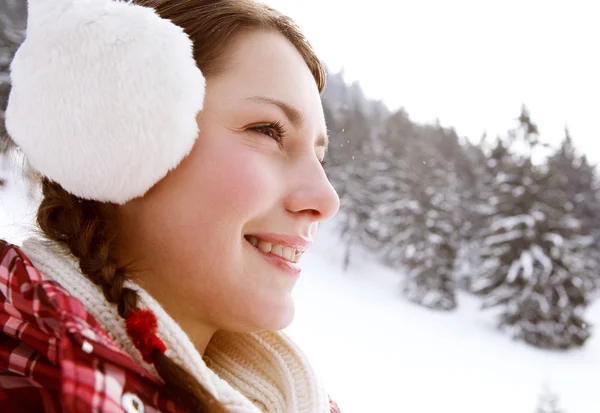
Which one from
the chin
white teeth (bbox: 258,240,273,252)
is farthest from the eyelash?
the chin

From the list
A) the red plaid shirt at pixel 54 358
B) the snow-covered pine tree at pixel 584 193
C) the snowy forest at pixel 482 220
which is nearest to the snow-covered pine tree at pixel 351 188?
the snowy forest at pixel 482 220

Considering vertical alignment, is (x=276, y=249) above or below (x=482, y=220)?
below

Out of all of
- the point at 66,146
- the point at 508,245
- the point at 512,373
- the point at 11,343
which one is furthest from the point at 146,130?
the point at 508,245

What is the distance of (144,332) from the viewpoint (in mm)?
956

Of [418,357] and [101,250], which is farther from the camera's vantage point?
[418,357]

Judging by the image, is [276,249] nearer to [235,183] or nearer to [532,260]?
[235,183]

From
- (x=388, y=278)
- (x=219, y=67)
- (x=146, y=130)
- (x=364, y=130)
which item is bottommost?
(x=146, y=130)

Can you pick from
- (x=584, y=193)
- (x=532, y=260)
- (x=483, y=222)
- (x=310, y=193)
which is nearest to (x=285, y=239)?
(x=310, y=193)

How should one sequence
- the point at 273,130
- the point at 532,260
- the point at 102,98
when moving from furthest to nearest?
the point at 532,260
the point at 273,130
the point at 102,98

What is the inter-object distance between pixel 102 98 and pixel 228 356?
0.95m

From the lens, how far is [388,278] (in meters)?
24.9

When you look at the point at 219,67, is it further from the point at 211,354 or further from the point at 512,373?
the point at 512,373

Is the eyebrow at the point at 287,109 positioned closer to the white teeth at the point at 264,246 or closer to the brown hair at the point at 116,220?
the brown hair at the point at 116,220

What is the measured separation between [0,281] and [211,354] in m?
0.90
